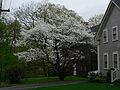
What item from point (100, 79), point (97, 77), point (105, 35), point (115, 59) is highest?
point (105, 35)

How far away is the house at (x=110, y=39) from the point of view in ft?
98.9

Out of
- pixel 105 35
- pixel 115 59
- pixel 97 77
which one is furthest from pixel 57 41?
pixel 115 59

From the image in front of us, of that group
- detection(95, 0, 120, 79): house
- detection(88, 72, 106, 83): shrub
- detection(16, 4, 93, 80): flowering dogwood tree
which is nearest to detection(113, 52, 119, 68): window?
detection(95, 0, 120, 79): house

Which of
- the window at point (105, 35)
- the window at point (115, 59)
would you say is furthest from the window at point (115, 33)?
the window at point (115, 59)

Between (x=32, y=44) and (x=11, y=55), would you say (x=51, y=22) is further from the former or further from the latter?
(x=11, y=55)

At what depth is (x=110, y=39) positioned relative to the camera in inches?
1236

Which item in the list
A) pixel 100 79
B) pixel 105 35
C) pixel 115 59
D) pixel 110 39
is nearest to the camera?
pixel 100 79

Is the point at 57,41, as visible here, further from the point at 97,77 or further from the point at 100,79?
the point at 100,79

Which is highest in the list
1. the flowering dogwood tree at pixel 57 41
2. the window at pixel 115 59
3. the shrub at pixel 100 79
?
the flowering dogwood tree at pixel 57 41

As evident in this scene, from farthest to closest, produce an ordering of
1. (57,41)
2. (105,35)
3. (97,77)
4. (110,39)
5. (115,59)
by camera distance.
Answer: (57,41)
(105,35)
(110,39)
(115,59)
(97,77)

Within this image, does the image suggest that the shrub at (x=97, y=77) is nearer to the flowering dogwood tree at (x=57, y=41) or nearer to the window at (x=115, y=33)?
the window at (x=115, y=33)

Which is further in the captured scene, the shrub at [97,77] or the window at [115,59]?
the window at [115,59]

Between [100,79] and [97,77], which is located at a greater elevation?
[97,77]

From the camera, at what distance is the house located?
98.9 feet
